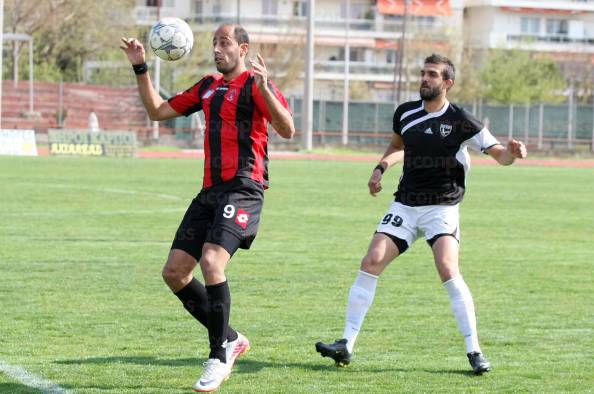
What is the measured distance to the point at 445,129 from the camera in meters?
8.33

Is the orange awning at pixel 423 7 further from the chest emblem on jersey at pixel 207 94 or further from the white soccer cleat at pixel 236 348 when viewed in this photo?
the white soccer cleat at pixel 236 348

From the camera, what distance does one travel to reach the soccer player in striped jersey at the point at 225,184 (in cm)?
762

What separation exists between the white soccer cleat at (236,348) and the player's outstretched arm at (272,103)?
59.4 inches

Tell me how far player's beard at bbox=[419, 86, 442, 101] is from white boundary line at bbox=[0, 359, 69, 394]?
124 inches

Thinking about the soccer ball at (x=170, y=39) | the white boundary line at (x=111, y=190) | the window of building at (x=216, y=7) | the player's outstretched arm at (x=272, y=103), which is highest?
the window of building at (x=216, y=7)

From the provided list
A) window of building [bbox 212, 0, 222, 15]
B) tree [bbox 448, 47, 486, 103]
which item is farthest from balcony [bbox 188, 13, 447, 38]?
tree [bbox 448, 47, 486, 103]

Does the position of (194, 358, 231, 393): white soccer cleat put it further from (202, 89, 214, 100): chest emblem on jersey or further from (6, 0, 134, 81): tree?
(6, 0, 134, 81): tree

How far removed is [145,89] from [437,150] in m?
2.08

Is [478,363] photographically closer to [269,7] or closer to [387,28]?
[269,7]

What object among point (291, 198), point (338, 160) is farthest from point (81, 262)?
point (338, 160)

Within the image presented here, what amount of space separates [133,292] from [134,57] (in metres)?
3.79

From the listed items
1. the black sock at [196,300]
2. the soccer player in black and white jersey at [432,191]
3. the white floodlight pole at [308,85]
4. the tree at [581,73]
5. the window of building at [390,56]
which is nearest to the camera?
the black sock at [196,300]

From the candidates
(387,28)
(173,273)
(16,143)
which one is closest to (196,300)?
(173,273)

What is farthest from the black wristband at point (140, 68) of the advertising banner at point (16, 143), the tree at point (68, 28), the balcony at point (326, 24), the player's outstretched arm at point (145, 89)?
the balcony at point (326, 24)
